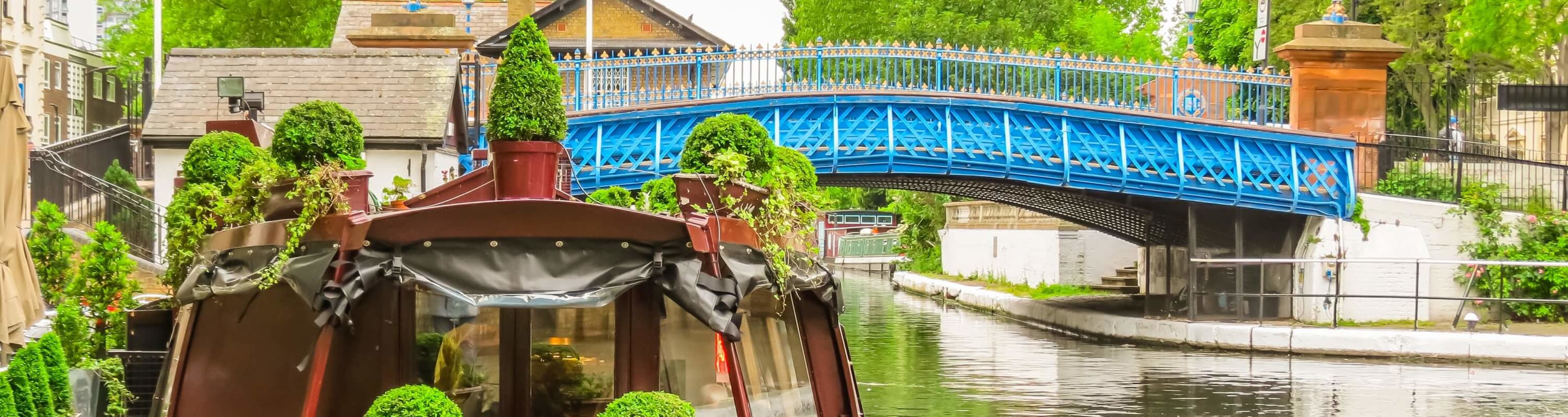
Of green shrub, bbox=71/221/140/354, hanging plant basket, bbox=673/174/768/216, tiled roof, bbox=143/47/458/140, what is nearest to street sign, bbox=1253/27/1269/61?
tiled roof, bbox=143/47/458/140

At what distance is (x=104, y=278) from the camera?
13078mm

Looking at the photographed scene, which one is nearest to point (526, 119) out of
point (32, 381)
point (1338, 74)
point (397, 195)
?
point (397, 195)

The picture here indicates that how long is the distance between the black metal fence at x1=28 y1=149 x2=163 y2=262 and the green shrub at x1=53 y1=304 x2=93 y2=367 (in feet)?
20.3

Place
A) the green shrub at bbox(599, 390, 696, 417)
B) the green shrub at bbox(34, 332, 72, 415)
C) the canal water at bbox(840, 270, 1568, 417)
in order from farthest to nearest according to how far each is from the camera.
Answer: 1. the canal water at bbox(840, 270, 1568, 417)
2. the green shrub at bbox(34, 332, 72, 415)
3. the green shrub at bbox(599, 390, 696, 417)

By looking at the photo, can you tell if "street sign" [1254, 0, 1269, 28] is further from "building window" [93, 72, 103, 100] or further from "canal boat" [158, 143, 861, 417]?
"building window" [93, 72, 103, 100]

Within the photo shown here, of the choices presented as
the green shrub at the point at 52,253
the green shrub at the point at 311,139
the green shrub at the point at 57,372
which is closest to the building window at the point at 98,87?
the green shrub at the point at 52,253

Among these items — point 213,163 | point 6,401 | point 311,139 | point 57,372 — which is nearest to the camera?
point 311,139

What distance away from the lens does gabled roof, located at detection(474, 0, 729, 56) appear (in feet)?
143

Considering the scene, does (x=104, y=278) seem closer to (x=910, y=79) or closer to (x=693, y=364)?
(x=693, y=364)

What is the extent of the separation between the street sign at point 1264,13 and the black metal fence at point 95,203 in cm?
1851

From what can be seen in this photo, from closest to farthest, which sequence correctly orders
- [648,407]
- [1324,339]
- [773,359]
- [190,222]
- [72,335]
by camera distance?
[648,407] → [773,359] → [190,222] → [72,335] → [1324,339]

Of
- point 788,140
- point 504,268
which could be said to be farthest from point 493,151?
point 788,140

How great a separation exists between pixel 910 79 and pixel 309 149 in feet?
58.9

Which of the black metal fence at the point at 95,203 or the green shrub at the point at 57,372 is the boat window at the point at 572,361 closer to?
the green shrub at the point at 57,372
